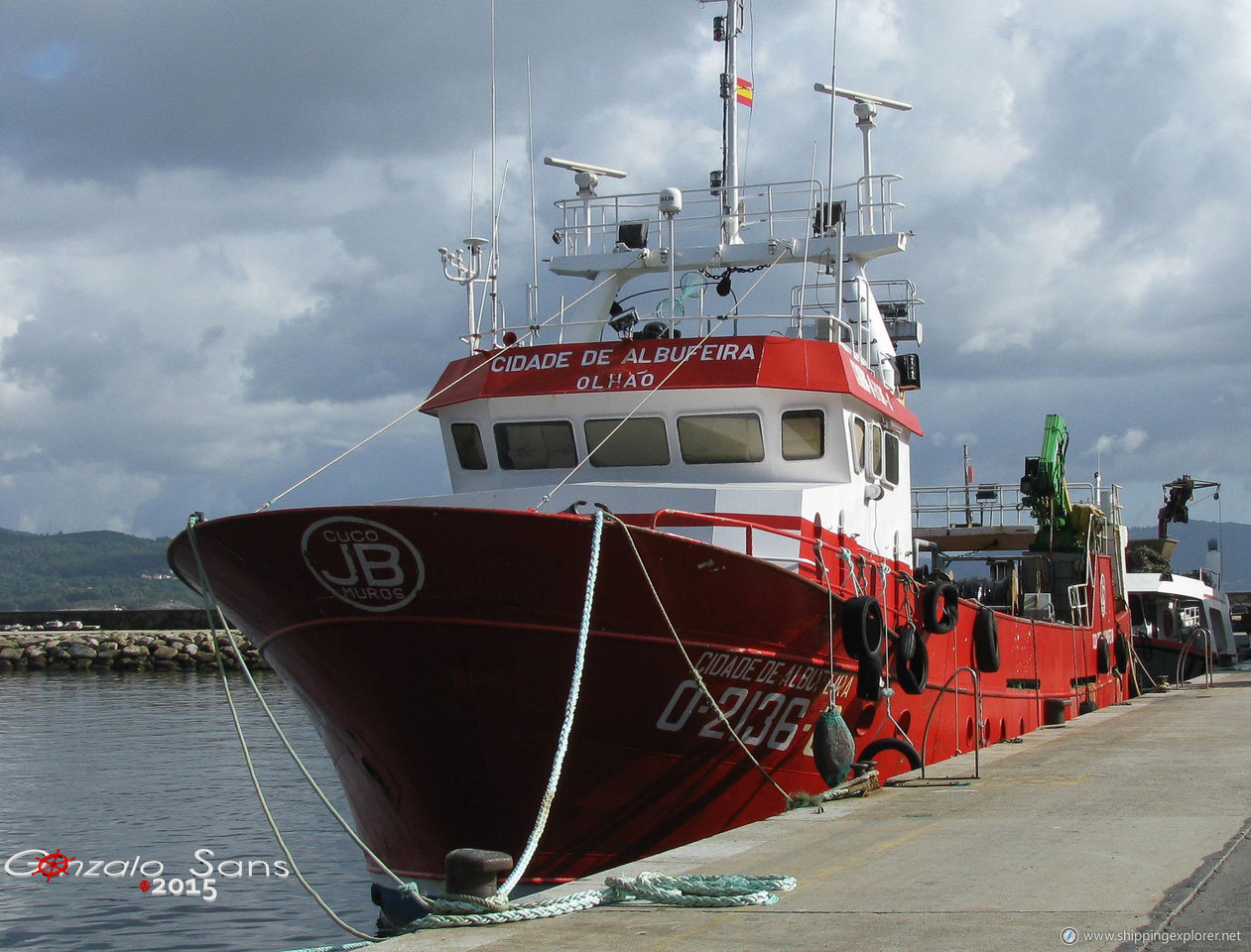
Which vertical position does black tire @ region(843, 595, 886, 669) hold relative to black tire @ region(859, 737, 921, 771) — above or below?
above

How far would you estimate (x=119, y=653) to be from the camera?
44.7 m

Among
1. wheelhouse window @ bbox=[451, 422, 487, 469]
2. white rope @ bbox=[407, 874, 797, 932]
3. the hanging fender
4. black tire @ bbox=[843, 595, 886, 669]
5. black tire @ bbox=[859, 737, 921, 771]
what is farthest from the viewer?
the hanging fender

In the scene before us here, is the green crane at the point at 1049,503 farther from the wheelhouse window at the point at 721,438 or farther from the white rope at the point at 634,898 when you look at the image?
the white rope at the point at 634,898

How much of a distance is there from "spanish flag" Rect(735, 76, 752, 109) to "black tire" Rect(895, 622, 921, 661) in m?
7.17

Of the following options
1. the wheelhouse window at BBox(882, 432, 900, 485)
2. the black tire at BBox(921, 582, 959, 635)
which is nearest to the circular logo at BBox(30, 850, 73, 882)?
the black tire at BBox(921, 582, 959, 635)

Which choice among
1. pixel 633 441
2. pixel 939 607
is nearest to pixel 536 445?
pixel 633 441

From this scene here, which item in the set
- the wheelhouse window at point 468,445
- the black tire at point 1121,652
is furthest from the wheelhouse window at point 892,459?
the black tire at point 1121,652

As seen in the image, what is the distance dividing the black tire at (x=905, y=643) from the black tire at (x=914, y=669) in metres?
0.02

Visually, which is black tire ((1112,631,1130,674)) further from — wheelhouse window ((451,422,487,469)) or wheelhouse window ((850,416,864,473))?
wheelhouse window ((451,422,487,469))

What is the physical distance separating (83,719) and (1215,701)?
68.2 ft

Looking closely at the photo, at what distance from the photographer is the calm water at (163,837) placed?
10.6 m

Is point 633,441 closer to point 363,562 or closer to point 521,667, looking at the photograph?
point 521,667

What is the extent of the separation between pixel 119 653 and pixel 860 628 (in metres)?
39.8

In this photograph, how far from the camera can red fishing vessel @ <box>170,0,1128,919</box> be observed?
8.15 metres
